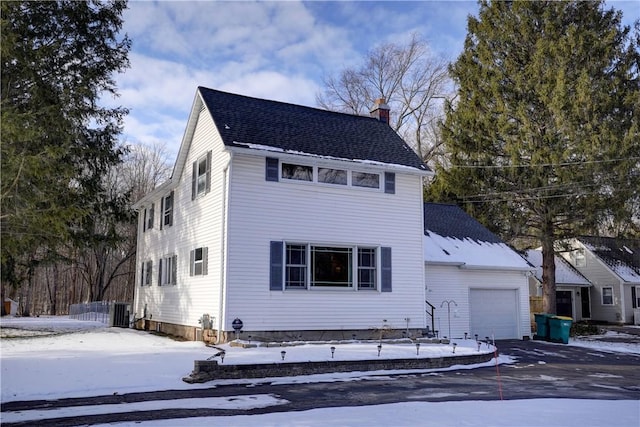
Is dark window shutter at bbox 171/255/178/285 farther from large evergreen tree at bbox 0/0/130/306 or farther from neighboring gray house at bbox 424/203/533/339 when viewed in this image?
neighboring gray house at bbox 424/203/533/339

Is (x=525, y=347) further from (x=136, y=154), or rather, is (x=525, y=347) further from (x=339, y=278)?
(x=136, y=154)

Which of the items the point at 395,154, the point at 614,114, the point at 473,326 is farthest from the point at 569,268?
the point at 395,154

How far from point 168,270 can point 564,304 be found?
25855 millimetres

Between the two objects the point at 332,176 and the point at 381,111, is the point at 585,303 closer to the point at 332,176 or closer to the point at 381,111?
the point at 381,111

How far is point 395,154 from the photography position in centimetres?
1761

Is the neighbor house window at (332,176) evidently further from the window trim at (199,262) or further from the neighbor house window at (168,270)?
the neighbor house window at (168,270)

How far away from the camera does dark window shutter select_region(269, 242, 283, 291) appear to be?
14711 millimetres

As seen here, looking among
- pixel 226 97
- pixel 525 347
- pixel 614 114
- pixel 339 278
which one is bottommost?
pixel 525 347

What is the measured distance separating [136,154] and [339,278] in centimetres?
2910

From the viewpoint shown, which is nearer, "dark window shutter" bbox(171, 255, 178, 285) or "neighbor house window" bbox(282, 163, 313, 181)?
"neighbor house window" bbox(282, 163, 313, 181)

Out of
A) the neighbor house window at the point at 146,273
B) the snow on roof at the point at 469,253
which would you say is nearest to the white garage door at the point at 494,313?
the snow on roof at the point at 469,253

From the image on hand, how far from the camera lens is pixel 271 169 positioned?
599 inches

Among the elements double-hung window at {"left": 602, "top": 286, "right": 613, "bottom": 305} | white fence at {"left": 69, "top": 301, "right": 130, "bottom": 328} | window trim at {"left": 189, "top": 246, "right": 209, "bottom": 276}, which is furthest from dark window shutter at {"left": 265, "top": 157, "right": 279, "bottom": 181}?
double-hung window at {"left": 602, "top": 286, "right": 613, "bottom": 305}

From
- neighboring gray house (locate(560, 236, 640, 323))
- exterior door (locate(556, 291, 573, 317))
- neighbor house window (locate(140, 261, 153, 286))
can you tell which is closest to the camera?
neighbor house window (locate(140, 261, 153, 286))
